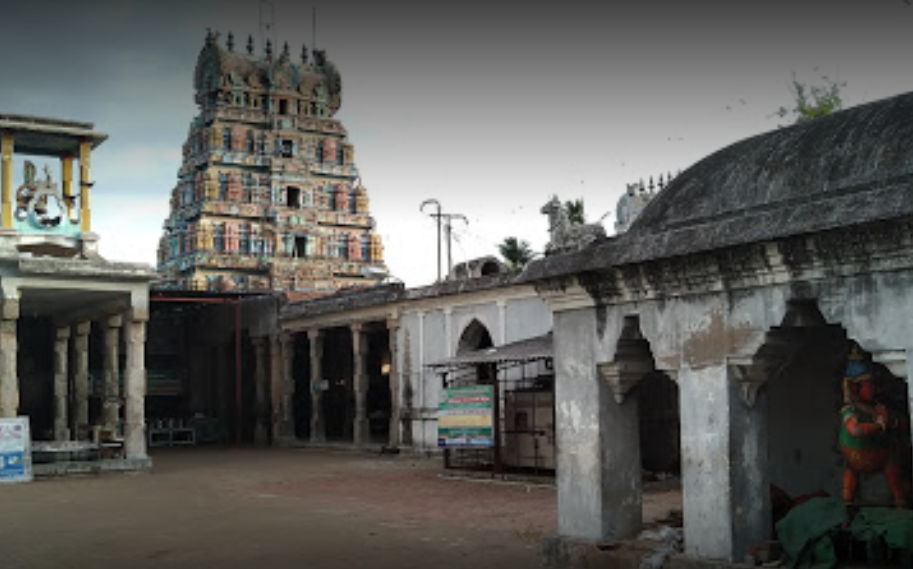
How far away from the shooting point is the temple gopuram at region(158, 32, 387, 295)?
46.5 m

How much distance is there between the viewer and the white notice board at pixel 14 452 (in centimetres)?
2264

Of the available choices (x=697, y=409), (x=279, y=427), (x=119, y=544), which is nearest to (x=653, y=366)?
(x=697, y=409)

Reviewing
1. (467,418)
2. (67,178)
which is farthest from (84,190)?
(467,418)

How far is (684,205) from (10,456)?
19611 millimetres

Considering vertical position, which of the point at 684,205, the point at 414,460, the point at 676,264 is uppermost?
the point at 684,205

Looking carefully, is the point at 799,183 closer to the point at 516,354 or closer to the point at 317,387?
the point at 516,354

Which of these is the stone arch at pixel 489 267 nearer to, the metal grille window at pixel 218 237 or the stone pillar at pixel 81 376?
the stone pillar at pixel 81 376

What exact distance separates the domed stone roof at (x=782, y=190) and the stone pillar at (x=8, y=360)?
1855cm

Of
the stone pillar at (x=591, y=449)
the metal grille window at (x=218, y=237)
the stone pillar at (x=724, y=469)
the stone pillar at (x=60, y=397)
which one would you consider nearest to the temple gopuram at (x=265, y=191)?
the metal grille window at (x=218, y=237)

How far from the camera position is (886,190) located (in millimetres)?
6367

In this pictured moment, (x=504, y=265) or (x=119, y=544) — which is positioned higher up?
(x=504, y=265)

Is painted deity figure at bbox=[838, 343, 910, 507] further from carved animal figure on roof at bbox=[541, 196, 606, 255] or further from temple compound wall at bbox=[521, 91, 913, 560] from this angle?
carved animal figure on roof at bbox=[541, 196, 606, 255]

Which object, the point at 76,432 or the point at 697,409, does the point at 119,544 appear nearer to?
the point at 697,409

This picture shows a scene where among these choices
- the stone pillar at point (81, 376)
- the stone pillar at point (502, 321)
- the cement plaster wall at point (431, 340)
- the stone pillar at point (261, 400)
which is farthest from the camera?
the stone pillar at point (261, 400)
